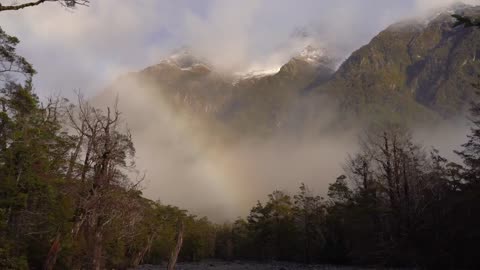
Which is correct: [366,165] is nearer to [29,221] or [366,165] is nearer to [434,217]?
[434,217]

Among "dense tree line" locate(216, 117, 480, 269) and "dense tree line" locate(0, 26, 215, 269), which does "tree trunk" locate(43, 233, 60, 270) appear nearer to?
"dense tree line" locate(0, 26, 215, 269)

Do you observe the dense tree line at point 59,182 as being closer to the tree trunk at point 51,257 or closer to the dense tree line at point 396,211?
the tree trunk at point 51,257

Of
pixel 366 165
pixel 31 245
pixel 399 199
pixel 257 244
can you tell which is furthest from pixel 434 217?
pixel 257 244

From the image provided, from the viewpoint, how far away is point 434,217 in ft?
118

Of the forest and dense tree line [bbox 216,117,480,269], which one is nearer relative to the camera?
the forest

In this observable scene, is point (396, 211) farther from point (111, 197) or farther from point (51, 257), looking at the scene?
point (51, 257)

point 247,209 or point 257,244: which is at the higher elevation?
point 247,209

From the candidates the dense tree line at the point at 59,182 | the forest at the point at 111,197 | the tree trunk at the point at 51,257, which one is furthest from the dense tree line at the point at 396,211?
the tree trunk at the point at 51,257

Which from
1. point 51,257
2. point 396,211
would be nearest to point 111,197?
point 51,257

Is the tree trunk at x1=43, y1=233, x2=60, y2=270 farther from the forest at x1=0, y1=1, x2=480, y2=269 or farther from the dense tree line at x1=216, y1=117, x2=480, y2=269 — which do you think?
the dense tree line at x1=216, y1=117, x2=480, y2=269

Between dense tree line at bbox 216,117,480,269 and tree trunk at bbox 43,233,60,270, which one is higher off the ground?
dense tree line at bbox 216,117,480,269

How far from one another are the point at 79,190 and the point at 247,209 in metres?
164

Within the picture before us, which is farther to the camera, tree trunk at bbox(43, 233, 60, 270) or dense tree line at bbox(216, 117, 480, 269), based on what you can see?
dense tree line at bbox(216, 117, 480, 269)

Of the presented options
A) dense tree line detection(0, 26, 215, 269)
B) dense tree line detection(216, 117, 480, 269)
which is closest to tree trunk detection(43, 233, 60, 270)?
dense tree line detection(0, 26, 215, 269)
